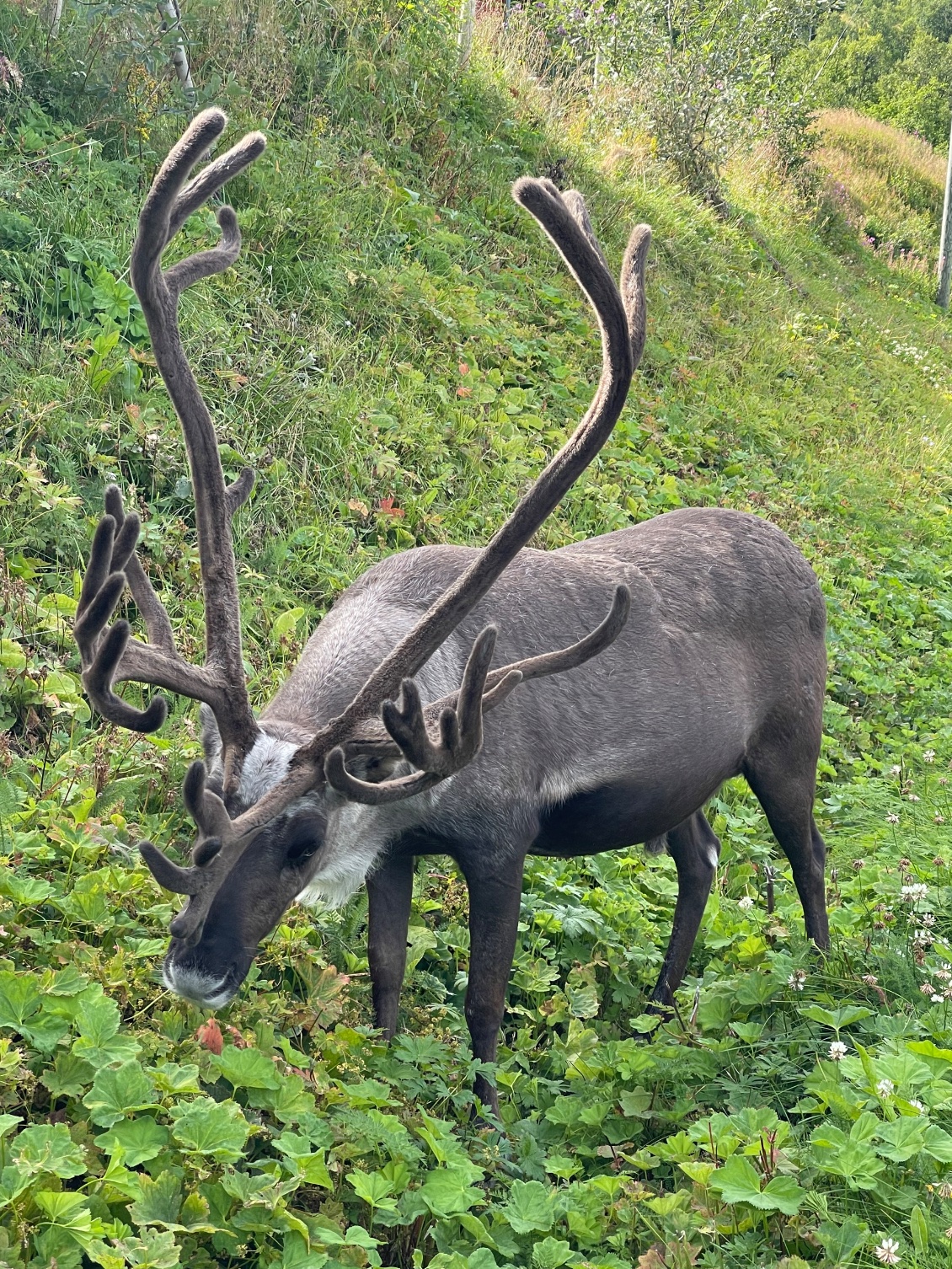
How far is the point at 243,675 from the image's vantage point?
327 centimetres

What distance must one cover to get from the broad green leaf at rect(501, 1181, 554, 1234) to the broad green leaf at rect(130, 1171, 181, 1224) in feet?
2.61

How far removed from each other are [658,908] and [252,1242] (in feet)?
9.54

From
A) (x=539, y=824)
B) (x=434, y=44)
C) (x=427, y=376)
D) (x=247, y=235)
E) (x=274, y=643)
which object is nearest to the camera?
(x=539, y=824)

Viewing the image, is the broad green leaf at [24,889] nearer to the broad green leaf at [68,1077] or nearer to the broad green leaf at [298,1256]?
the broad green leaf at [68,1077]

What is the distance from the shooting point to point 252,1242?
103 inches

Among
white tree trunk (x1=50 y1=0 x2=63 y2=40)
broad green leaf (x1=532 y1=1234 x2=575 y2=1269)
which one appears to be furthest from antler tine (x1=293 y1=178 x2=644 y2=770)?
white tree trunk (x1=50 y1=0 x2=63 y2=40)

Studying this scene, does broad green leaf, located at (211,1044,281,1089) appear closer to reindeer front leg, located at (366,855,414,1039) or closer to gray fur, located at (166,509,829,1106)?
gray fur, located at (166,509,829,1106)

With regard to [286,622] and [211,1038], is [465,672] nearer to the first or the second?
[211,1038]

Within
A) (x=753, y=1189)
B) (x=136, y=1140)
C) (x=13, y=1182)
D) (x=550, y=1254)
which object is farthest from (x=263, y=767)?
(x=753, y=1189)

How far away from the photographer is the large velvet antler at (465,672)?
9.80 feet

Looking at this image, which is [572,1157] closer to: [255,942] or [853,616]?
[255,942]

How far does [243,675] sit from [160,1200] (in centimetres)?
128

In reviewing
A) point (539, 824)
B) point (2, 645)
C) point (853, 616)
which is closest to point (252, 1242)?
point (539, 824)

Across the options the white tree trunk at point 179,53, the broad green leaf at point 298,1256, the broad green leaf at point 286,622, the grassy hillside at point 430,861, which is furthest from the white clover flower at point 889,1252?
the white tree trunk at point 179,53
